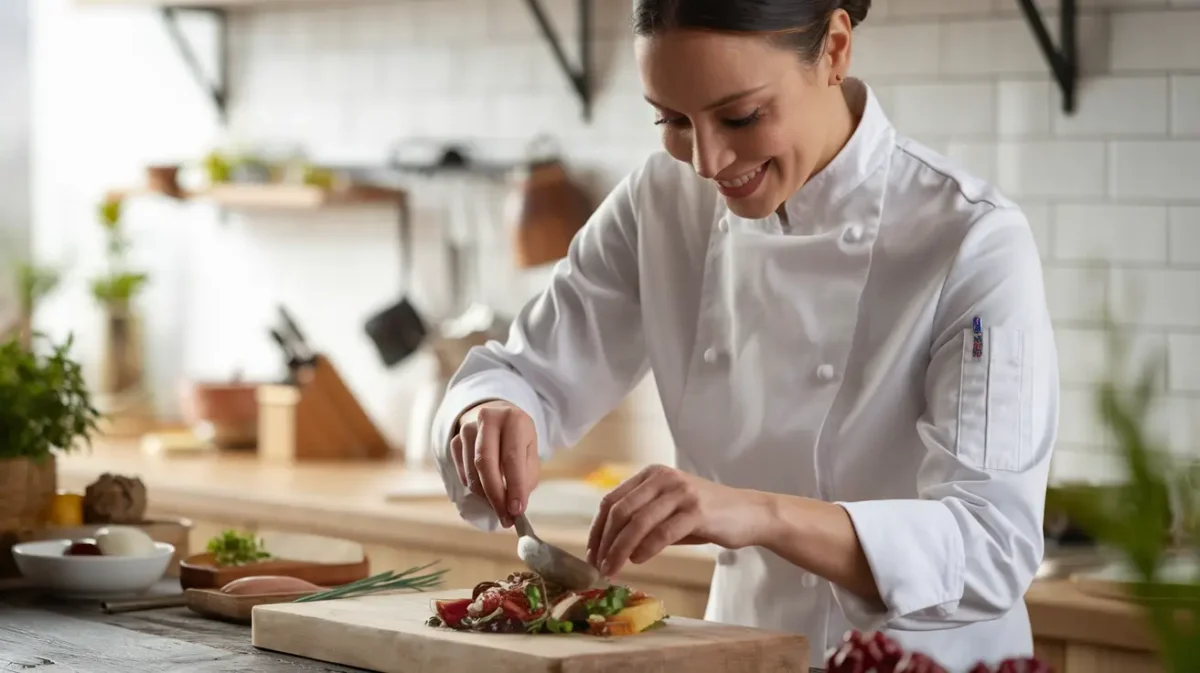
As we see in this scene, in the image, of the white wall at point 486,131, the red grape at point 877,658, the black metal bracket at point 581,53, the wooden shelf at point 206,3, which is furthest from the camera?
the wooden shelf at point 206,3

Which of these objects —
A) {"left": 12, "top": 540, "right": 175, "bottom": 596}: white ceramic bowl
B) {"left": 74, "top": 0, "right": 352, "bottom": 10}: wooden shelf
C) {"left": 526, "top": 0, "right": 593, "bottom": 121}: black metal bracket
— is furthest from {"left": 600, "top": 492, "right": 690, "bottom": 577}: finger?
{"left": 74, "top": 0, "right": 352, "bottom": 10}: wooden shelf

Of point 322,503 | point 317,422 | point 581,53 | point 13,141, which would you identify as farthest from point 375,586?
point 13,141

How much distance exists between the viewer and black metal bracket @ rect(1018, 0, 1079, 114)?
2988mm

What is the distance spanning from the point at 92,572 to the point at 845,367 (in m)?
0.98

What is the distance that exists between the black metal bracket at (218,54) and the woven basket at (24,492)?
8.78 feet

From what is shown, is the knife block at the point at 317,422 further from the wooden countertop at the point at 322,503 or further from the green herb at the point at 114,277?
the green herb at the point at 114,277

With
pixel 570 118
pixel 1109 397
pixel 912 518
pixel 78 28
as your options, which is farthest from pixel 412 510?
pixel 1109 397

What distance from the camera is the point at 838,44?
5.96 ft

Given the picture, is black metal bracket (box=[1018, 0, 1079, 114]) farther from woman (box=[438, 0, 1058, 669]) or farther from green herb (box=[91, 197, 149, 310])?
green herb (box=[91, 197, 149, 310])

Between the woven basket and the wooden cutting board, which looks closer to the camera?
the wooden cutting board

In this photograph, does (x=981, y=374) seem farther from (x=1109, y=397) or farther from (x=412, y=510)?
(x=412, y=510)

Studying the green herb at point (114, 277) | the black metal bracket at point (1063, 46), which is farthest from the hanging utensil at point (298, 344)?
the black metal bracket at point (1063, 46)

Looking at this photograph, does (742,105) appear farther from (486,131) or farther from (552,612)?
(486,131)

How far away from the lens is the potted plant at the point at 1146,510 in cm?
54
